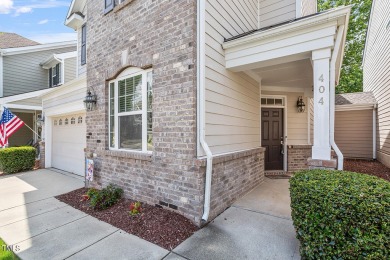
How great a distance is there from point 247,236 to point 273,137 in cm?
458

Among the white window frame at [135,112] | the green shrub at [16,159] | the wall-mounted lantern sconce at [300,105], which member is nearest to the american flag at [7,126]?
the green shrub at [16,159]

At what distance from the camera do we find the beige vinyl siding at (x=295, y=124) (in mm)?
7133

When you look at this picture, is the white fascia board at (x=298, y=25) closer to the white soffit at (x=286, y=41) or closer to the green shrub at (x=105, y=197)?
the white soffit at (x=286, y=41)

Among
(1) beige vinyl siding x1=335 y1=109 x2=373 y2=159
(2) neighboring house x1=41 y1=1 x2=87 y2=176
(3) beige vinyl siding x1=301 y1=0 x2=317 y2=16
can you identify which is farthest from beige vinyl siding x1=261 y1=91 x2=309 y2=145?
(2) neighboring house x1=41 y1=1 x2=87 y2=176

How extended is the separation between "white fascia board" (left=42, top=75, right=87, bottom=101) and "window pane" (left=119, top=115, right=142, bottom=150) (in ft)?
8.97

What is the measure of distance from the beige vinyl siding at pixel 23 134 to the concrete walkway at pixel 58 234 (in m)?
9.53

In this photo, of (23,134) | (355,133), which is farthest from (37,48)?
(355,133)

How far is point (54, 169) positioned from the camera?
344 inches

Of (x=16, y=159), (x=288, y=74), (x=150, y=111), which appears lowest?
(x=16, y=159)

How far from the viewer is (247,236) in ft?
10.3

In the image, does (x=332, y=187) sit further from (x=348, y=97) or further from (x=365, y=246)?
(x=348, y=97)

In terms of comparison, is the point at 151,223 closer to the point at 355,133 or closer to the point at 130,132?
the point at 130,132

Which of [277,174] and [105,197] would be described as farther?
[277,174]

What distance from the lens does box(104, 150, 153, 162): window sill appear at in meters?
4.16
